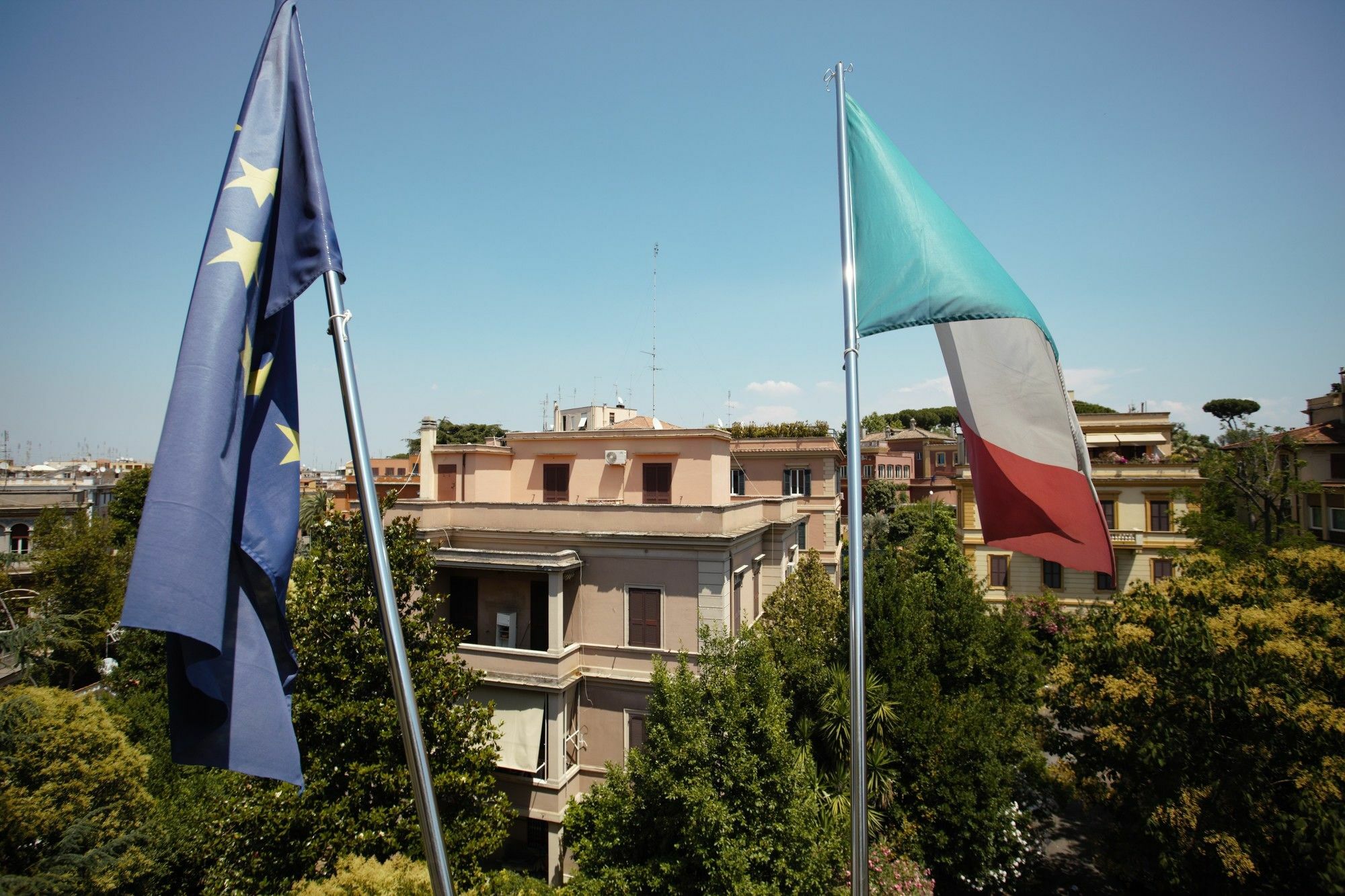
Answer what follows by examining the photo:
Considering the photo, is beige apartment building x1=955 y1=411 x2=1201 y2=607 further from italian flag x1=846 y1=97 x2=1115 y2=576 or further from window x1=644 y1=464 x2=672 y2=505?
italian flag x1=846 y1=97 x2=1115 y2=576

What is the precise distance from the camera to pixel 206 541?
12.7 ft

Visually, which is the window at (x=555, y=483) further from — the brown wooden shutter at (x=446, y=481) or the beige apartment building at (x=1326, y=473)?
the beige apartment building at (x=1326, y=473)

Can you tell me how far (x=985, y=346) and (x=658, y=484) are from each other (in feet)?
49.3

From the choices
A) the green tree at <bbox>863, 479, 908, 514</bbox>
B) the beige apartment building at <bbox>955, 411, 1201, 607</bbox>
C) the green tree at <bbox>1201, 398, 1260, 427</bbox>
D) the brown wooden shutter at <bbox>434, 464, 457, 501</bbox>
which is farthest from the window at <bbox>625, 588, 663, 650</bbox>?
the green tree at <bbox>1201, 398, 1260, 427</bbox>

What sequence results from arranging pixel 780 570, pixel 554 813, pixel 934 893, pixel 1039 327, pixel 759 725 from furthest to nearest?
pixel 780 570 < pixel 554 813 < pixel 934 893 < pixel 759 725 < pixel 1039 327

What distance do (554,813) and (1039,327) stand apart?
1492cm

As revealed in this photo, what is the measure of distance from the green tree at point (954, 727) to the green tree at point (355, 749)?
25.1 feet

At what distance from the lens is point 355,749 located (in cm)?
Result: 1134

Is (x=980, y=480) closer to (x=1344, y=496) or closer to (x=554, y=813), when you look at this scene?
(x=554, y=813)

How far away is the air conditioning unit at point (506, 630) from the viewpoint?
1725 centimetres

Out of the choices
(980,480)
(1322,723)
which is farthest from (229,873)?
(1322,723)

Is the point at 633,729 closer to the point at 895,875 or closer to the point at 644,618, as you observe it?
the point at 644,618

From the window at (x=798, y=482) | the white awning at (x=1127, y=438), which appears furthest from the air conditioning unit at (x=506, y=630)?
the white awning at (x=1127, y=438)

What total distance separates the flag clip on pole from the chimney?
2145 centimetres
